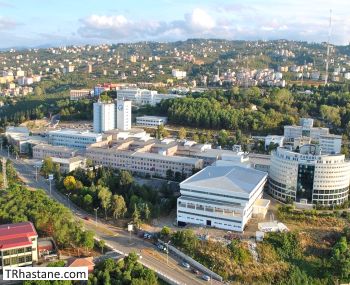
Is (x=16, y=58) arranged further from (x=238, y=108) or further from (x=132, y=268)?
(x=132, y=268)

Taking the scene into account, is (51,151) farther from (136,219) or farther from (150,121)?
(150,121)

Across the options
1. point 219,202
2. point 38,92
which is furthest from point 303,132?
point 38,92

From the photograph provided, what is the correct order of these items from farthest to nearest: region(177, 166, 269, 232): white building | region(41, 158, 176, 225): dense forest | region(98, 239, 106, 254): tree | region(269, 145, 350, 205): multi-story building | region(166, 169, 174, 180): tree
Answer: region(166, 169, 174, 180): tree → region(269, 145, 350, 205): multi-story building → region(41, 158, 176, 225): dense forest → region(177, 166, 269, 232): white building → region(98, 239, 106, 254): tree

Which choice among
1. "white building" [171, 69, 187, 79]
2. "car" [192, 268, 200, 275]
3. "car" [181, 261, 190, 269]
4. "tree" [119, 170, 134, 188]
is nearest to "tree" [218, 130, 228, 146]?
"tree" [119, 170, 134, 188]

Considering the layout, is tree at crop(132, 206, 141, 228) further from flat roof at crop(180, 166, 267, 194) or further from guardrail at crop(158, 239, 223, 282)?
flat roof at crop(180, 166, 267, 194)

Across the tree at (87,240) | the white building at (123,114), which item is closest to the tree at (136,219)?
the tree at (87,240)

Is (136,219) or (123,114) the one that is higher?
(123,114)
